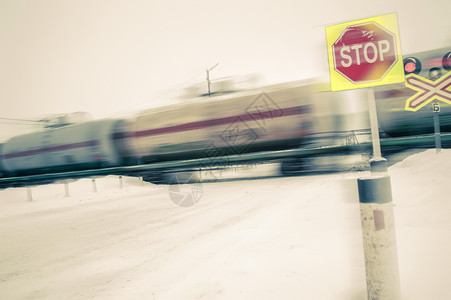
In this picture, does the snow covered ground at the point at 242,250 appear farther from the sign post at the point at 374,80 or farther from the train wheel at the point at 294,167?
the sign post at the point at 374,80

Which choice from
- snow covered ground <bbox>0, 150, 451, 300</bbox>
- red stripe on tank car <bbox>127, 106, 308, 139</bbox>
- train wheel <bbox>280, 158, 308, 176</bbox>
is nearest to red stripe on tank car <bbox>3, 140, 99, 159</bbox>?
red stripe on tank car <bbox>127, 106, 308, 139</bbox>

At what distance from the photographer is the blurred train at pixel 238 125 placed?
3.36 metres

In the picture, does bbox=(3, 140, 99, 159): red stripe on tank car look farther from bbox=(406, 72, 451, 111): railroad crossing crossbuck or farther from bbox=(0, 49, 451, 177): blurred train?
bbox=(406, 72, 451, 111): railroad crossing crossbuck

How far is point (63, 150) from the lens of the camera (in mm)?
5738

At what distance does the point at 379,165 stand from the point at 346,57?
1.72 ft

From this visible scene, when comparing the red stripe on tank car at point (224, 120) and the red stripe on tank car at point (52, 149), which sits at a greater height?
the red stripe on tank car at point (224, 120)

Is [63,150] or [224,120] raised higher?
[224,120]

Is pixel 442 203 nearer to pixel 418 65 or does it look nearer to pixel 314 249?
pixel 314 249

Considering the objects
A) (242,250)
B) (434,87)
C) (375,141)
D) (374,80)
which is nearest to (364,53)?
(374,80)

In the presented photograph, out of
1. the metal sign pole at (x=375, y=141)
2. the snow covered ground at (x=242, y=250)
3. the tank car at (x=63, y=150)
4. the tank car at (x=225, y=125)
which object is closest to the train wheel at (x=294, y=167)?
the snow covered ground at (x=242, y=250)

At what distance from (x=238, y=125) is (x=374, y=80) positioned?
9.87 feet

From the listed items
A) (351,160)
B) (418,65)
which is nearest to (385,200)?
(351,160)

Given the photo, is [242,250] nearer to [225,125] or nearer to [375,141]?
[375,141]

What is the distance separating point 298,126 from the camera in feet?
12.8
